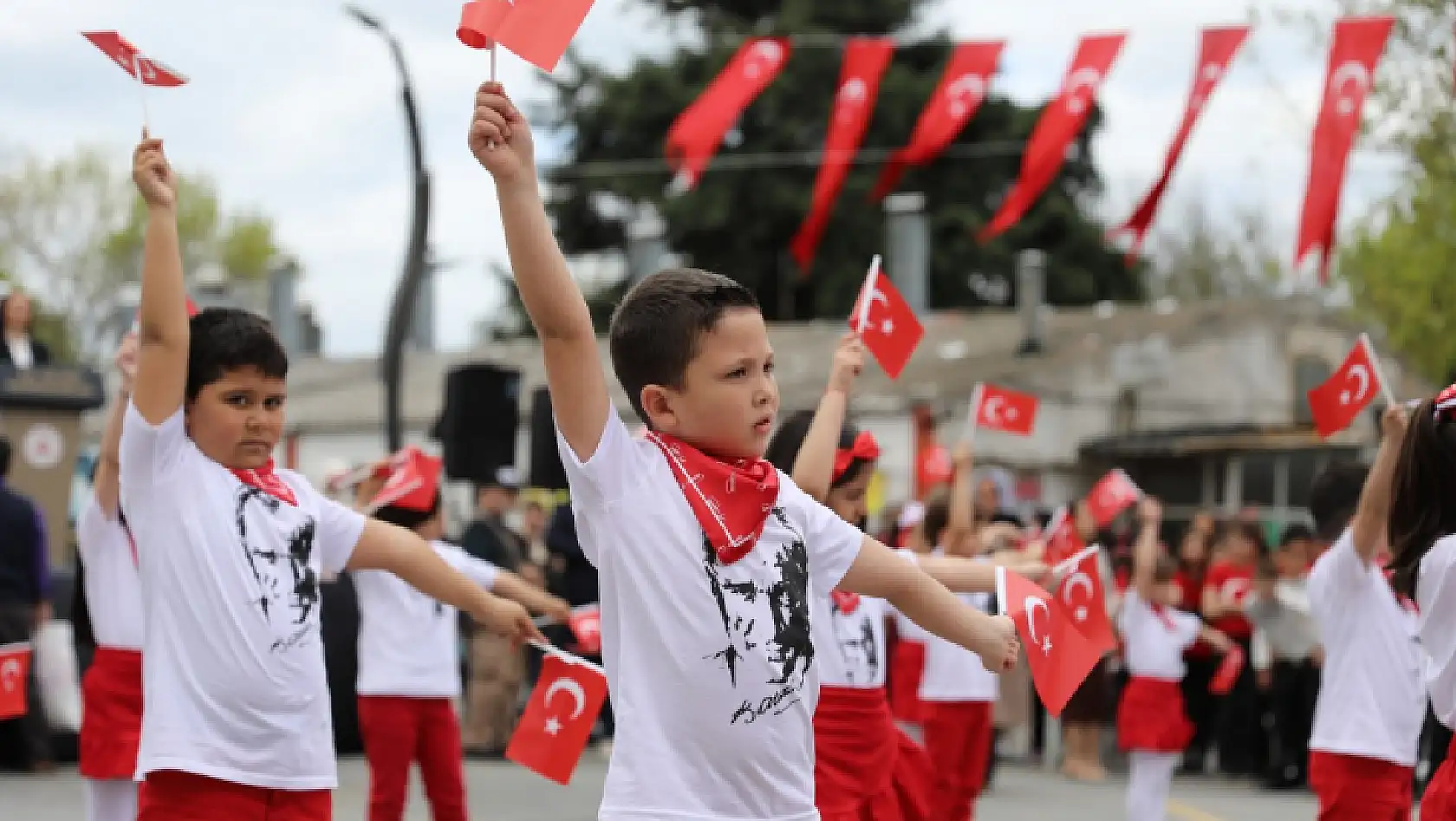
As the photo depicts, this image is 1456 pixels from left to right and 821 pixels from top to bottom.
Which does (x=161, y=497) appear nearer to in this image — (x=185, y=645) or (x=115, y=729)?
(x=185, y=645)

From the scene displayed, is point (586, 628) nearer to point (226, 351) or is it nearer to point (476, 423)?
point (226, 351)

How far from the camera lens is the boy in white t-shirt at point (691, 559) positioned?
3414mm

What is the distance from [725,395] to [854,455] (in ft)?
7.77

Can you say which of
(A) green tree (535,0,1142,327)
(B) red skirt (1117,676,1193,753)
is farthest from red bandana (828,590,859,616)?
(A) green tree (535,0,1142,327)

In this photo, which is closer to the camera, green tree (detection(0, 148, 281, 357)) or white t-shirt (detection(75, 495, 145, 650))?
white t-shirt (detection(75, 495, 145, 650))

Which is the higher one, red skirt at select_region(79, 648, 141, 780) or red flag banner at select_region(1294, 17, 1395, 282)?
red flag banner at select_region(1294, 17, 1395, 282)

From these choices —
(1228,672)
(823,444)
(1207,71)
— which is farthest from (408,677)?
(1207,71)

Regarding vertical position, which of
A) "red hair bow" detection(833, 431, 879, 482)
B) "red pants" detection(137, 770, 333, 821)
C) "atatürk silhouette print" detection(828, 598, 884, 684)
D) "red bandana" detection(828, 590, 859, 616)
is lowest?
"red pants" detection(137, 770, 333, 821)

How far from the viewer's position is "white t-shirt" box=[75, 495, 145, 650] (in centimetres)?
663

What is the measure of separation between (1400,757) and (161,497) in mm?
3848

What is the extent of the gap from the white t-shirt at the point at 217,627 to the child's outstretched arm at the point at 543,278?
1628mm

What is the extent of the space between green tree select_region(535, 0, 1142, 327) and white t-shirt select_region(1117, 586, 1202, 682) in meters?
28.9

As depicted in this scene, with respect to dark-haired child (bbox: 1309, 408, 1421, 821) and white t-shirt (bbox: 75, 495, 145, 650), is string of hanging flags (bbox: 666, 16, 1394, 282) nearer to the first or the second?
dark-haired child (bbox: 1309, 408, 1421, 821)

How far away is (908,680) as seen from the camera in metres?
12.1
